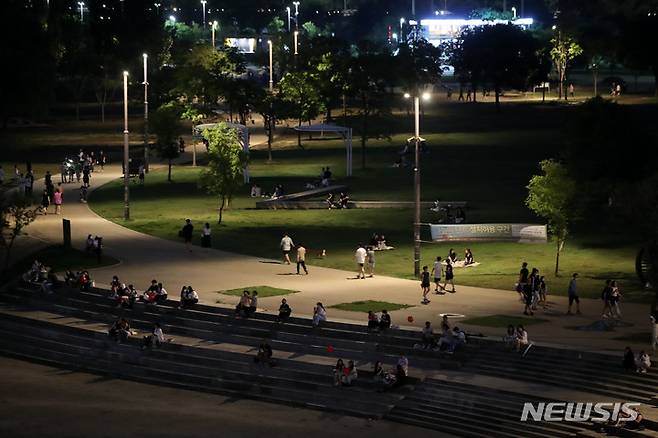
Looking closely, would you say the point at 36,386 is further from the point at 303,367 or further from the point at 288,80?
the point at 288,80

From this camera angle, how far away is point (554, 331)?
47812 millimetres

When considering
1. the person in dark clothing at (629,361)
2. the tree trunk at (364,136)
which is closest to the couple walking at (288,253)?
the person in dark clothing at (629,361)

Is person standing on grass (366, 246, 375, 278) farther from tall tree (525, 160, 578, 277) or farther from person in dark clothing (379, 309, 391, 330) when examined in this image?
person in dark clothing (379, 309, 391, 330)

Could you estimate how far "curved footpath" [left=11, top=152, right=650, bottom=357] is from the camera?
4828 cm

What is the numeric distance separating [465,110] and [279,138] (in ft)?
81.5

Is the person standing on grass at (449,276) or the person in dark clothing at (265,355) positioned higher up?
the person standing on grass at (449,276)

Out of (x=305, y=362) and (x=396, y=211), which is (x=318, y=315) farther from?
(x=396, y=211)

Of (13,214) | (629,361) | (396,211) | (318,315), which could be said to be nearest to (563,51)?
(396,211)

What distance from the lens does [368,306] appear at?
51719 mm

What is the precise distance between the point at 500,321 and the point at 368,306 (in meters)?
4.90

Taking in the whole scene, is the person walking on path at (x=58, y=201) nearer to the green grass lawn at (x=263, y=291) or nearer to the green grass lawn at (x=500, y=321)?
the green grass lawn at (x=263, y=291)

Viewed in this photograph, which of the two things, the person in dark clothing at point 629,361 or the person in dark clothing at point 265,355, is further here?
the person in dark clothing at point 265,355

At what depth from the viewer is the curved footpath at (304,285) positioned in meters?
48.3

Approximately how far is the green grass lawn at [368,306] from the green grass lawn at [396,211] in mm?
5558
